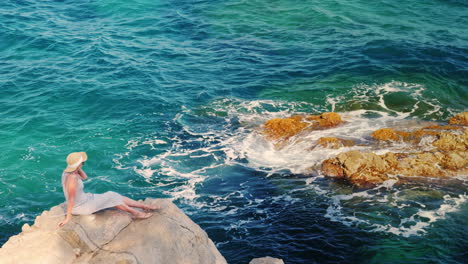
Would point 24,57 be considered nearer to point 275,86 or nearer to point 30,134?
point 30,134

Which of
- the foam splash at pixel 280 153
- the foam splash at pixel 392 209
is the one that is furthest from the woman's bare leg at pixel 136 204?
the foam splash at pixel 392 209

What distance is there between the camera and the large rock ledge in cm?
929

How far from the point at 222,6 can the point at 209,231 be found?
26.4 m

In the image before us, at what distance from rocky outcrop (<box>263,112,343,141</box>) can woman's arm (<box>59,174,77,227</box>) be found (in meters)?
12.0

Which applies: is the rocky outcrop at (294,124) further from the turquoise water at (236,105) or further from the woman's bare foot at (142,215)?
the woman's bare foot at (142,215)

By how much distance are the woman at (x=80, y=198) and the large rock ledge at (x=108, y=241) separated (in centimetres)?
15

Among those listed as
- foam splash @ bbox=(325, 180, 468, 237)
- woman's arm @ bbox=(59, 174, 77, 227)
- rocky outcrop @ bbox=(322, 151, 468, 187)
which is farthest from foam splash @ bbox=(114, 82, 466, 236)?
woman's arm @ bbox=(59, 174, 77, 227)

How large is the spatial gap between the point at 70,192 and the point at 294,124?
1305cm

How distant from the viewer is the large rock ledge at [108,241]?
9.29 meters

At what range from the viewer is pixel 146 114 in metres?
23.9

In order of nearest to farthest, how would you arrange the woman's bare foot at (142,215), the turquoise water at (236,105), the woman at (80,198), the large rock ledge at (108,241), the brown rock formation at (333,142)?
the large rock ledge at (108,241), the woman at (80,198), the woman's bare foot at (142,215), the turquoise water at (236,105), the brown rock formation at (333,142)

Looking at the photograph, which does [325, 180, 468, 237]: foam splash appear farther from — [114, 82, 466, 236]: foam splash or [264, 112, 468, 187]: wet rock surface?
[264, 112, 468, 187]: wet rock surface

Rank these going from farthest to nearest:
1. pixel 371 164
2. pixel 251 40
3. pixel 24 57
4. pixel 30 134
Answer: pixel 251 40 < pixel 24 57 < pixel 30 134 < pixel 371 164

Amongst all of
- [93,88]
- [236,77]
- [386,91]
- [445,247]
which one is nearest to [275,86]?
[236,77]
